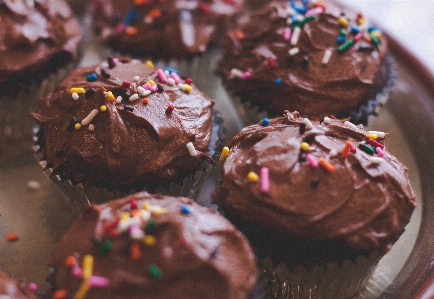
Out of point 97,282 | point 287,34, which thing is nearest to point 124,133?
point 97,282

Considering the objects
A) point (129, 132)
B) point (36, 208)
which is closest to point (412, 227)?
point (129, 132)

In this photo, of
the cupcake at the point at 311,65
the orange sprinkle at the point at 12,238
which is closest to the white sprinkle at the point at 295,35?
the cupcake at the point at 311,65

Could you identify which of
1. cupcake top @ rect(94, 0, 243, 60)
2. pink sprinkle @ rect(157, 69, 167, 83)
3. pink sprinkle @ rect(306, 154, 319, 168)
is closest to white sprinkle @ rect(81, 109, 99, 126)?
pink sprinkle @ rect(157, 69, 167, 83)

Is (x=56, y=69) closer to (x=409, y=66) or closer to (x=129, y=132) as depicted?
(x=129, y=132)

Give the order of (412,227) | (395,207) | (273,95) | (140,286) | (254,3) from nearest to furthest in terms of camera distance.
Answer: (140,286)
(395,207)
(412,227)
(273,95)
(254,3)

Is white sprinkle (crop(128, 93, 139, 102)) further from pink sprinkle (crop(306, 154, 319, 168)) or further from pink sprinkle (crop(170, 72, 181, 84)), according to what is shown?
pink sprinkle (crop(306, 154, 319, 168))

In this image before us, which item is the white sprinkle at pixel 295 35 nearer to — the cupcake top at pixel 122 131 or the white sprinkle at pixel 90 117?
the cupcake top at pixel 122 131
